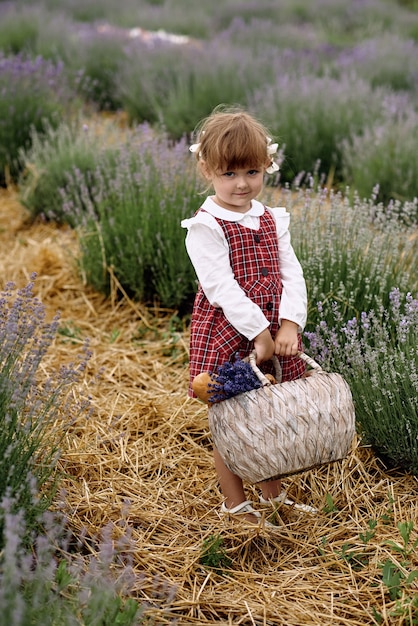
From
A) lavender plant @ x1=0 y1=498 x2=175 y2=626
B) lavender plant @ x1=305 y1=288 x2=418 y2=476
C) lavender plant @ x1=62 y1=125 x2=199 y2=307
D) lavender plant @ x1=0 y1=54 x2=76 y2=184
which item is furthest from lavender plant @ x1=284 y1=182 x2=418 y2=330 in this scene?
lavender plant @ x1=0 y1=54 x2=76 y2=184

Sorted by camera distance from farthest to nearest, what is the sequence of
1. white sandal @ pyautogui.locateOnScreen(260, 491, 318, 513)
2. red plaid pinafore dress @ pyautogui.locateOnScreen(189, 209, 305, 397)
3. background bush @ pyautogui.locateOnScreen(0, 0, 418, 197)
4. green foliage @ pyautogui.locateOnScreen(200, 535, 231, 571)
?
background bush @ pyautogui.locateOnScreen(0, 0, 418, 197), white sandal @ pyautogui.locateOnScreen(260, 491, 318, 513), red plaid pinafore dress @ pyautogui.locateOnScreen(189, 209, 305, 397), green foliage @ pyautogui.locateOnScreen(200, 535, 231, 571)

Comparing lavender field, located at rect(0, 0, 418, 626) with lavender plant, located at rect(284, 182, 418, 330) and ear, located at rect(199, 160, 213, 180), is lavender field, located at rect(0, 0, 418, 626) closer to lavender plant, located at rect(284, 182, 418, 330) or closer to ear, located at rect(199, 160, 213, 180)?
lavender plant, located at rect(284, 182, 418, 330)

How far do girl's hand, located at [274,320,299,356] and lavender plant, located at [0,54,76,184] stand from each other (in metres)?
3.59

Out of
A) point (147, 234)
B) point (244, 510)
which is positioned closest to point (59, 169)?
point (147, 234)

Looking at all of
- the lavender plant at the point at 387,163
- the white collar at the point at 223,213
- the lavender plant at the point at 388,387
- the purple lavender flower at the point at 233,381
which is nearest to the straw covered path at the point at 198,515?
the lavender plant at the point at 388,387

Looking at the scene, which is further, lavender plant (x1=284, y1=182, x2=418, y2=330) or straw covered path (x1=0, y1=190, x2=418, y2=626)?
lavender plant (x1=284, y1=182, x2=418, y2=330)

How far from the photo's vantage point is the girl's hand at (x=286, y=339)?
7.43ft

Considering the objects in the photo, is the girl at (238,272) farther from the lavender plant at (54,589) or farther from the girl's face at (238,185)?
the lavender plant at (54,589)

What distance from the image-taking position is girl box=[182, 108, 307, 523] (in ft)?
7.23

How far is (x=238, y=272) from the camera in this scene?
2.30m

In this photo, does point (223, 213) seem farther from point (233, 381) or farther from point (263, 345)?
point (233, 381)

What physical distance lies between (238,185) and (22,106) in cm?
389

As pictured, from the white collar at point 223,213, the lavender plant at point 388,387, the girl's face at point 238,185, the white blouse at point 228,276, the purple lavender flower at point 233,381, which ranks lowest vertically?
the lavender plant at point 388,387

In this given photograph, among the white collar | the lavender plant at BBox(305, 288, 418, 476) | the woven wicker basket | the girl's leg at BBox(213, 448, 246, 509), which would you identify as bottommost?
the girl's leg at BBox(213, 448, 246, 509)
